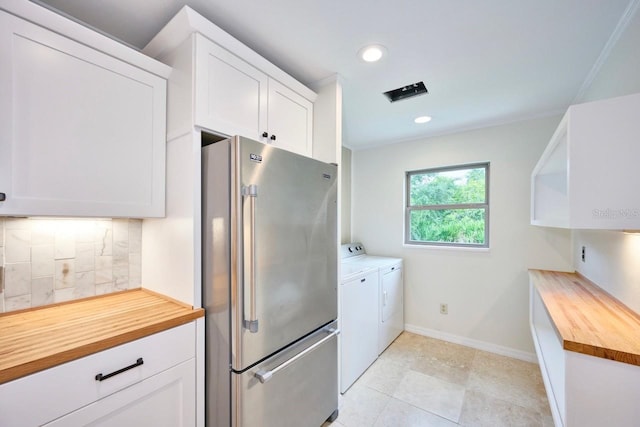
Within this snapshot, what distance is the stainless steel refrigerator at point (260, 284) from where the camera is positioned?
1.19 metres

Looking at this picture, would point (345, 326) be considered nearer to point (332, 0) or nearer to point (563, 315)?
point (563, 315)

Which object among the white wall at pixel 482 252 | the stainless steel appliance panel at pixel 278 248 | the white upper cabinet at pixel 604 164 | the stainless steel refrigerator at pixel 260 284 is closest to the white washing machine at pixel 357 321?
the stainless steel appliance panel at pixel 278 248

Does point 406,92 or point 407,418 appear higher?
point 406,92

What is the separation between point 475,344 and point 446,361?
516 millimetres

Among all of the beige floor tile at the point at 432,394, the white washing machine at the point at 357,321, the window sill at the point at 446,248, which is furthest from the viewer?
the window sill at the point at 446,248

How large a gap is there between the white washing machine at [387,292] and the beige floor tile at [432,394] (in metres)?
0.44

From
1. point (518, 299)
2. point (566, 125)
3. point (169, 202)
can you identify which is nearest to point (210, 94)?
point (169, 202)

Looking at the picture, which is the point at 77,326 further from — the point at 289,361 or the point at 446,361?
the point at 446,361

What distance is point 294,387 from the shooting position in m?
1.43

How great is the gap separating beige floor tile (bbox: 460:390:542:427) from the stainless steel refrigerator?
1.11 meters

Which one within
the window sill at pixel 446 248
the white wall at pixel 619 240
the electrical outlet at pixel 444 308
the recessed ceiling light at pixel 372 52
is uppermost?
the recessed ceiling light at pixel 372 52

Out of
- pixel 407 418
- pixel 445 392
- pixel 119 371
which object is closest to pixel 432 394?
pixel 445 392

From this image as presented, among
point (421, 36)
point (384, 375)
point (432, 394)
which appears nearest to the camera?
point (421, 36)

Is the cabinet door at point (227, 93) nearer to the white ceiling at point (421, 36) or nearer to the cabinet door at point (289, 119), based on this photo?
the cabinet door at point (289, 119)
